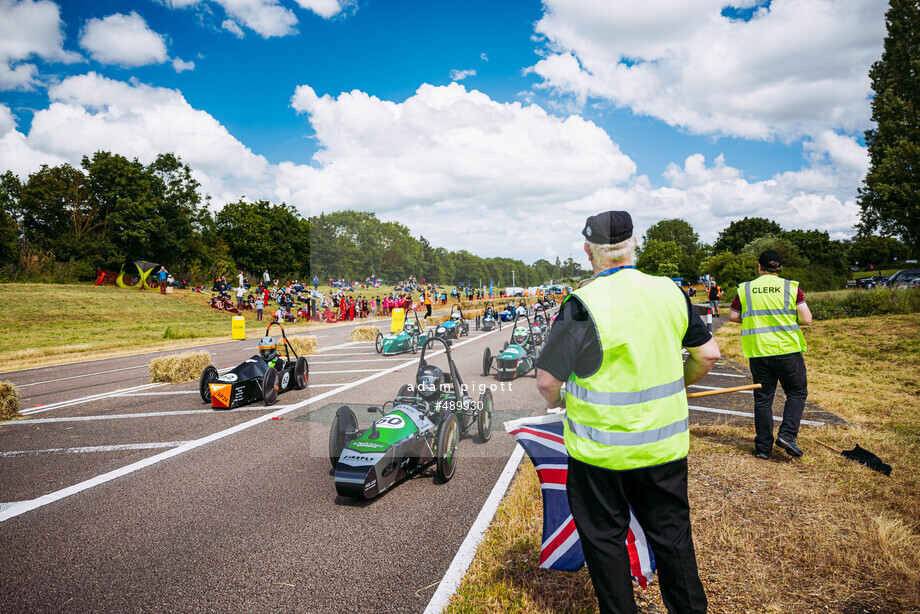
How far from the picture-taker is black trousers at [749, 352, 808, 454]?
14.9 ft

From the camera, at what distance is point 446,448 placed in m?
4.52

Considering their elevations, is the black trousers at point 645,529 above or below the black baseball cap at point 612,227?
below

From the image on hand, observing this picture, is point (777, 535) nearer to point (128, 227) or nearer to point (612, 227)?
point (612, 227)

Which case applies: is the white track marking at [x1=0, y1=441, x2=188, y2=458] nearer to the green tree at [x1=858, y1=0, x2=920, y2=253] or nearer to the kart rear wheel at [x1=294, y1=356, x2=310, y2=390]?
the kart rear wheel at [x1=294, y1=356, x2=310, y2=390]

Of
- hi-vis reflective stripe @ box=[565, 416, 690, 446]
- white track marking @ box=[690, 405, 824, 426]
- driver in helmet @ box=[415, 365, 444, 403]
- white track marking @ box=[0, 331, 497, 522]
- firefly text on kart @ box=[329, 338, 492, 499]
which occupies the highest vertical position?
hi-vis reflective stripe @ box=[565, 416, 690, 446]

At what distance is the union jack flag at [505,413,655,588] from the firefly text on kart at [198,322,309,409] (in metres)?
6.10

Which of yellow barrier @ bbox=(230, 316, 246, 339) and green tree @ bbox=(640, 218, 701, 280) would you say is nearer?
yellow barrier @ bbox=(230, 316, 246, 339)

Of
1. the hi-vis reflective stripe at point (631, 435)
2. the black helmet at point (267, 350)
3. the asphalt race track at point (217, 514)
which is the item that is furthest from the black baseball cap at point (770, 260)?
the black helmet at point (267, 350)

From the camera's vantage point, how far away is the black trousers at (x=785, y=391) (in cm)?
454

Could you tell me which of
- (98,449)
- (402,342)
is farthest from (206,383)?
(402,342)

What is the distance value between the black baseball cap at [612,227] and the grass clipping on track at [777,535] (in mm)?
2055

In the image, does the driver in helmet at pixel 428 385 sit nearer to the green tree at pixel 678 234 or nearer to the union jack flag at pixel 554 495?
the union jack flag at pixel 554 495

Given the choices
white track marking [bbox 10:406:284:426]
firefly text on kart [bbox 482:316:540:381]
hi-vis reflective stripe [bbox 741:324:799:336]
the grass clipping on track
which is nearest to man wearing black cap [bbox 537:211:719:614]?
the grass clipping on track

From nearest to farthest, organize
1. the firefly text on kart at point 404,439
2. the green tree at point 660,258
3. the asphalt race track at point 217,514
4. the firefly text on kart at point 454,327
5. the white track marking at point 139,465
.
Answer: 1. the asphalt race track at point 217,514
2. the firefly text on kart at point 404,439
3. the white track marking at point 139,465
4. the firefly text on kart at point 454,327
5. the green tree at point 660,258
